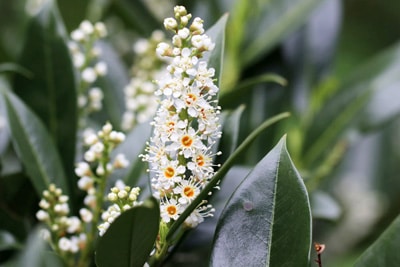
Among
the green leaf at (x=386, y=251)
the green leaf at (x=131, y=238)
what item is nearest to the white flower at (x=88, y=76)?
the green leaf at (x=131, y=238)

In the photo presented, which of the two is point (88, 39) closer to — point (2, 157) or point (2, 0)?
point (2, 157)

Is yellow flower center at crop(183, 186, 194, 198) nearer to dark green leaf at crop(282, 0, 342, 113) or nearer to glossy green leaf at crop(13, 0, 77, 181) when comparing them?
glossy green leaf at crop(13, 0, 77, 181)

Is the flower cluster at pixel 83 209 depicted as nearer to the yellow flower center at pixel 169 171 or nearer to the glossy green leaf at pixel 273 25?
the yellow flower center at pixel 169 171

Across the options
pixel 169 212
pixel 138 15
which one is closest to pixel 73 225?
pixel 169 212

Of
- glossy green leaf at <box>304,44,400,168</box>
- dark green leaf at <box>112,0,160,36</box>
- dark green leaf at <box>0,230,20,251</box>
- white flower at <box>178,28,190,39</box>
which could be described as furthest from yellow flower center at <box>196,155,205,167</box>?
dark green leaf at <box>112,0,160,36</box>

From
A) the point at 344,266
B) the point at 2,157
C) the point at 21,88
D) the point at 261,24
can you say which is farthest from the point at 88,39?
the point at 344,266

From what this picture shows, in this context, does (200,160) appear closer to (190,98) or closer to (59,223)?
(190,98)
